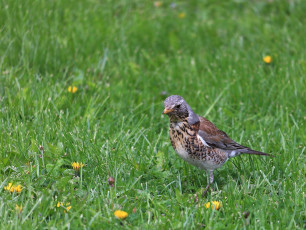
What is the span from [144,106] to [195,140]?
1.68 metres

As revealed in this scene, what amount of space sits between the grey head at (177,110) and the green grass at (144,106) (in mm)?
522

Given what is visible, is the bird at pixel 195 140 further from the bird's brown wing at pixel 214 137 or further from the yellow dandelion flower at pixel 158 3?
the yellow dandelion flower at pixel 158 3

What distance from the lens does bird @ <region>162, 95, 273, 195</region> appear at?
4.38m

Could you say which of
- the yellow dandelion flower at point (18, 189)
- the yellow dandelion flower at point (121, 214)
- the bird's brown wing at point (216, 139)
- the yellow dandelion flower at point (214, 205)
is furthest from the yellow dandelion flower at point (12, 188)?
the bird's brown wing at point (216, 139)

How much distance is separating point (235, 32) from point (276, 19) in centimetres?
75

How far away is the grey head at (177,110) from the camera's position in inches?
170

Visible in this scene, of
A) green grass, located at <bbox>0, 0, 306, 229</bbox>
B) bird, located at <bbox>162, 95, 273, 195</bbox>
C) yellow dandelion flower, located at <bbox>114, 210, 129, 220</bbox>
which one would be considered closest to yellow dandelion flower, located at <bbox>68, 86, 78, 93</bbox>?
green grass, located at <bbox>0, 0, 306, 229</bbox>

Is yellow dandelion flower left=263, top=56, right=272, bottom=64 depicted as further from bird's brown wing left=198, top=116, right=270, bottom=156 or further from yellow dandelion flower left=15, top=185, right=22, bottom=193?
yellow dandelion flower left=15, top=185, right=22, bottom=193

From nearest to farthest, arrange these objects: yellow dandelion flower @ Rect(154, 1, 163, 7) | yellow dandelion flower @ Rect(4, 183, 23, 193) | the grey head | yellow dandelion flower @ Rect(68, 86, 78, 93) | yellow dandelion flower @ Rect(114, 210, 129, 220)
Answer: yellow dandelion flower @ Rect(114, 210, 129, 220), yellow dandelion flower @ Rect(4, 183, 23, 193), the grey head, yellow dandelion flower @ Rect(68, 86, 78, 93), yellow dandelion flower @ Rect(154, 1, 163, 7)

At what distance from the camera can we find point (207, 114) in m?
5.98

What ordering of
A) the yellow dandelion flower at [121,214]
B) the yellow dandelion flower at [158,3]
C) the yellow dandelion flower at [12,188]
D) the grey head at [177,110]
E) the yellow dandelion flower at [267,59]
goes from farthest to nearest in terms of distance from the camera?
the yellow dandelion flower at [158,3]
the yellow dandelion flower at [267,59]
the grey head at [177,110]
the yellow dandelion flower at [12,188]
the yellow dandelion flower at [121,214]

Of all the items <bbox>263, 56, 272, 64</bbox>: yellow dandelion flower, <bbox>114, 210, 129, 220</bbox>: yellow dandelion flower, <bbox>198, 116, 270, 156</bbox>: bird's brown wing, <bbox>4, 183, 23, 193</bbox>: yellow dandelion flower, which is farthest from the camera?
<bbox>263, 56, 272, 64</bbox>: yellow dandelion flower

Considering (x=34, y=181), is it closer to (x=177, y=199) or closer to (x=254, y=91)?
(x=177, y=199)

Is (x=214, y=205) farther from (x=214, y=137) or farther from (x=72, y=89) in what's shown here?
(x=72, y=89)
